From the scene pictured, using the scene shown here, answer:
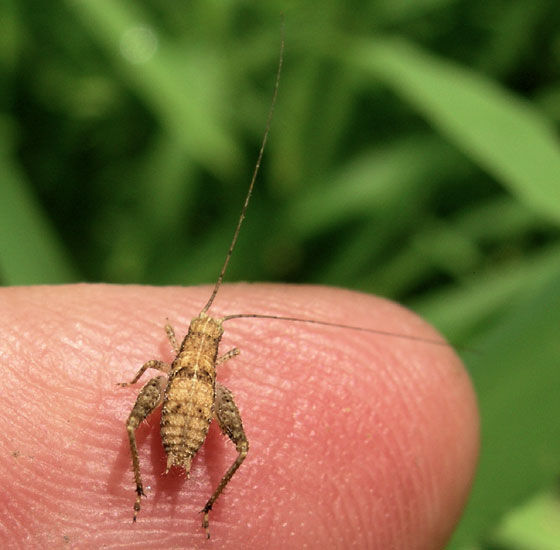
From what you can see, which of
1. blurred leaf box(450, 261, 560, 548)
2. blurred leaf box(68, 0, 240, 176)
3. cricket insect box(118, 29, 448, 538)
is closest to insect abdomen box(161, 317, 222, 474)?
cricket insect box(118, 29, 448, 538)

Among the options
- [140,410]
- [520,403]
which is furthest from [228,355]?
Answer: [520,403]

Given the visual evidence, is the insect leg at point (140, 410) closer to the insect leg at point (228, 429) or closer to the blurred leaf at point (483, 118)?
the insect leg at point (228, 429)

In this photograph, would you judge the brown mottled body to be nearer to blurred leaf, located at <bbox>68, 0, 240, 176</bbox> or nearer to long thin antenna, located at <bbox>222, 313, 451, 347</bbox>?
long thin antenna, located at <bbox>222, 313, 451, 347</bbox>

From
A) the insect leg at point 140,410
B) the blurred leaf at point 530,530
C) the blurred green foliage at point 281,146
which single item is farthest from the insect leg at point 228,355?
the blurred leaf at point 530,530

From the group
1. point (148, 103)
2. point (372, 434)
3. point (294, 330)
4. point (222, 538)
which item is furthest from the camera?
point (148, 103)

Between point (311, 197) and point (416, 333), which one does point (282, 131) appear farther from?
point (416, 333)

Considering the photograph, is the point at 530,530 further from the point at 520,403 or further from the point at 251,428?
the point at 251,428

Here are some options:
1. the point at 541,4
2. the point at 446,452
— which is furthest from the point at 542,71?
the point at 446,452
